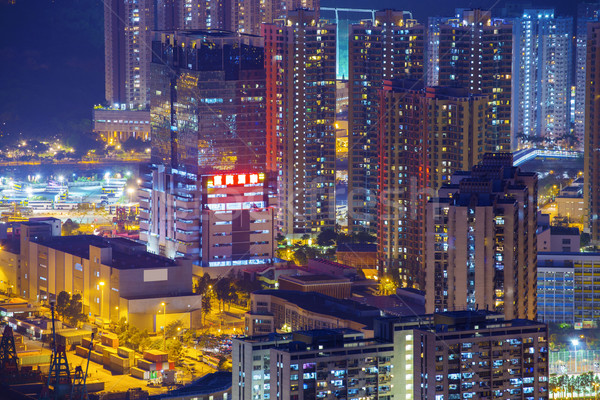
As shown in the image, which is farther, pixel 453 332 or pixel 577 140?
pixel 577 140

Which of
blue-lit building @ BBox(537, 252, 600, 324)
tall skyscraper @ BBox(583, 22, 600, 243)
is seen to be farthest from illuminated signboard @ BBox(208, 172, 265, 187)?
tall skyscraper @ BBox(583, 22, 600, 243)

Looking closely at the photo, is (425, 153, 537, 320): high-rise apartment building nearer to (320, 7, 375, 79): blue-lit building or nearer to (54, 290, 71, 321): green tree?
(54, 290, 71, 321): green tree

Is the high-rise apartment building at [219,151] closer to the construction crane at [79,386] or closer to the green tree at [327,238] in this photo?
the green tree at [327,238]

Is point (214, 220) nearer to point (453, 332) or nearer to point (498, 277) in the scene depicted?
point (498, 277)

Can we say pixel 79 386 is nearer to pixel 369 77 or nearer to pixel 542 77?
pixel 369 77

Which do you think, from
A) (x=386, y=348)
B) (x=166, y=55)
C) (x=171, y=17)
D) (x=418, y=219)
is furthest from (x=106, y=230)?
(x=386, y=348)

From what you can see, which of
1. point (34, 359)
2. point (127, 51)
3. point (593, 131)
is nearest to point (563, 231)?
point (593, 131)
